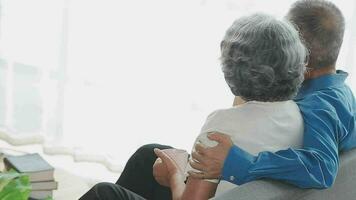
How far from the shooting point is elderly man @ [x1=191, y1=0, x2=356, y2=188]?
142 cm

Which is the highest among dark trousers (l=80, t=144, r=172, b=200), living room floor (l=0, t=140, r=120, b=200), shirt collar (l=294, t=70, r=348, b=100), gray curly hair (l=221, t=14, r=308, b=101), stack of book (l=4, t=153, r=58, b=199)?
gray curly hair (l=221, t=14, r=308, b=101)

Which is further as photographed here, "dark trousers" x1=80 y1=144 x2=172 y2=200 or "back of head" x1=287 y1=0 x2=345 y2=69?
"dark trousers" x1=80 y1=144 x2=172 y2=200

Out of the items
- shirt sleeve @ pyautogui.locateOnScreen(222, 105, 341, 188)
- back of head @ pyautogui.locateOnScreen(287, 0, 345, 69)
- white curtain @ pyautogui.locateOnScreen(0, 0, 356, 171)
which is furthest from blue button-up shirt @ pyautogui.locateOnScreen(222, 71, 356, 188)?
white curtain @ pyautogui.locateOnScreen(0, 0, 356, 171)

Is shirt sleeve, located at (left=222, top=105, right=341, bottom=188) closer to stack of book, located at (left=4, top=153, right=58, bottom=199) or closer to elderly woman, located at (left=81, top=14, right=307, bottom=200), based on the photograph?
elderly woman, located at (left=81, top=14, right=307, bottom=200)

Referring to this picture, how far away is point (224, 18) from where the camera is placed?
96.2 inches

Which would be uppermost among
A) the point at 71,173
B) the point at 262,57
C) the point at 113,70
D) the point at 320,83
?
the point at 262,57

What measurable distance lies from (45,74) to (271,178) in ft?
5.96

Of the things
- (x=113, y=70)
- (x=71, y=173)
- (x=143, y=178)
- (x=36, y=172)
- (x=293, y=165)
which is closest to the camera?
(x=293, y=165)

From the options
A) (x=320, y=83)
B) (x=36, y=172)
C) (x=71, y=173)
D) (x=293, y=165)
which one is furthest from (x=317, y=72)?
(x=71, y=173)

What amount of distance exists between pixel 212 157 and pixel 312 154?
246 millimetres

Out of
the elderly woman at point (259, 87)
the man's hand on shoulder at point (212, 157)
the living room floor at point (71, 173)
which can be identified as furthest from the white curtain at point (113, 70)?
the man's hand on shoulder at point (212, 157)

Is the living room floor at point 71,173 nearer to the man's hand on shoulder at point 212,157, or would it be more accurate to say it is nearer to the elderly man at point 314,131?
the elderly man at point 314,131

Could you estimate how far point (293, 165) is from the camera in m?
1.40

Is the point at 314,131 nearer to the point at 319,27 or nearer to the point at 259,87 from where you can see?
the point at 259,87
